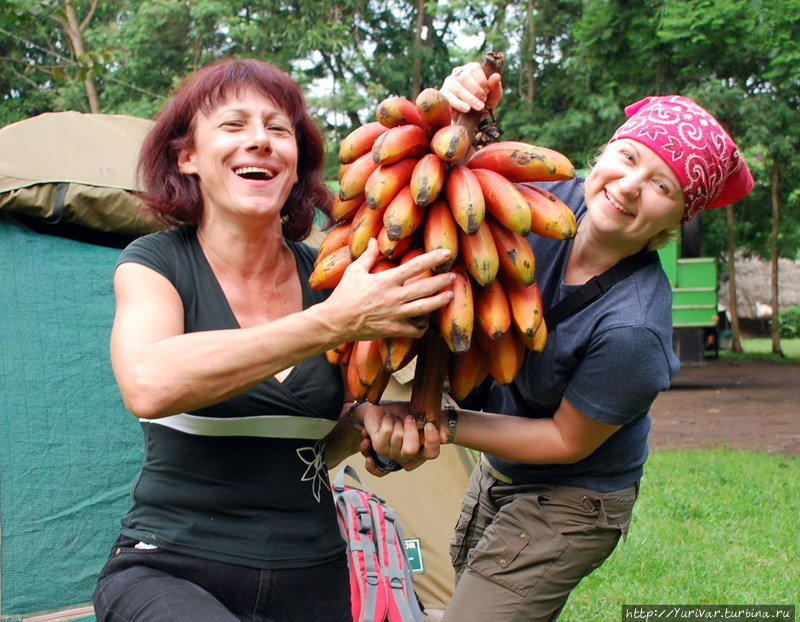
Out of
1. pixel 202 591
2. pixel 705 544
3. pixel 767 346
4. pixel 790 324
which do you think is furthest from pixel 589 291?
pixel 790 324

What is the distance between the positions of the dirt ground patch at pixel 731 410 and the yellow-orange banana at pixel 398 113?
6630 mm

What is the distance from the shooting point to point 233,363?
1746mm

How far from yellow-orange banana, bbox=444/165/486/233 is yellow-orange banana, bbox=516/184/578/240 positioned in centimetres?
14

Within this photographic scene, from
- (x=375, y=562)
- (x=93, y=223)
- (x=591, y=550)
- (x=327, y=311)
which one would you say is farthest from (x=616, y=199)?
(x=93, y=223)

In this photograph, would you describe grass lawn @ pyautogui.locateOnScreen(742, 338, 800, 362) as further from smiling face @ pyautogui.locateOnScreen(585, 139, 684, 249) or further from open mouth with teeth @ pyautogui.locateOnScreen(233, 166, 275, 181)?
open mouth with teeth @ pyautogui.locateOnScreen(233, 166, 275, 181)

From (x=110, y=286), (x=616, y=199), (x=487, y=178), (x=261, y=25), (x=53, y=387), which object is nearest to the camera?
(x=487, y=178)

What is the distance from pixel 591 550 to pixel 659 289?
838 millimetres

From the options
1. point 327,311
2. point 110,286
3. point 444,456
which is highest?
point 327,311

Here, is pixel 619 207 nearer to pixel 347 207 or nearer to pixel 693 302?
pixel 347 207

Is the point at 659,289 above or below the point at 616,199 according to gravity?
below

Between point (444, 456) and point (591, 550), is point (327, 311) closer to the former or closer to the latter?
point (591, 550)

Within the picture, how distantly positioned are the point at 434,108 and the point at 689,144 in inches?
28.1

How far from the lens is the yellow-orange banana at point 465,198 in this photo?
1797 millimetres

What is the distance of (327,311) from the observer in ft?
5.82
